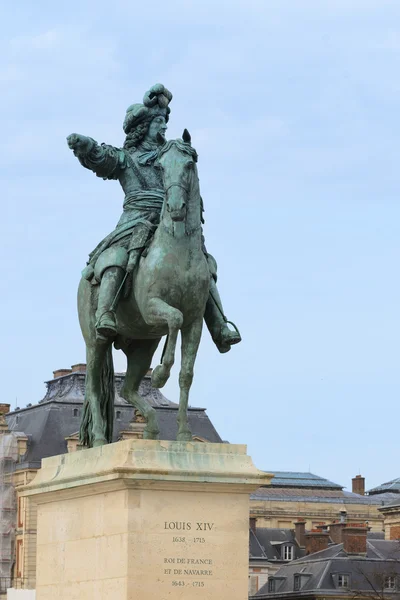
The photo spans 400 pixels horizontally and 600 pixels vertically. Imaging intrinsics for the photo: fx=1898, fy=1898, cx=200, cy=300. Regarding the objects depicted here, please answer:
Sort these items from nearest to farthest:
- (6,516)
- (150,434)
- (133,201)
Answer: (150,434)
(133,201)
(6,516)

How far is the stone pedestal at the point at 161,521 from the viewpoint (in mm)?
20812

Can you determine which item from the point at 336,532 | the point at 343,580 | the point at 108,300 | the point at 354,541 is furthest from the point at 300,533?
the point at 108,300

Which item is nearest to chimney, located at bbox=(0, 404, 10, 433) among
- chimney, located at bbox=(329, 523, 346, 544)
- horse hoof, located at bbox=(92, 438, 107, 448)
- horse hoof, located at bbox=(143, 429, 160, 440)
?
chimney, located at bbox=(329, 523, 346, 544)

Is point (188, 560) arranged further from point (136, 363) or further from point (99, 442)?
point (136, 363)

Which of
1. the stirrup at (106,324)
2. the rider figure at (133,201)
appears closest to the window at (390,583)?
the rider figure at (133,201)

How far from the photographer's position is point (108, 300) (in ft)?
71.5

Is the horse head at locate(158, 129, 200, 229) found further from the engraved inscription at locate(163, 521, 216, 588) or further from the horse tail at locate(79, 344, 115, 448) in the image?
the engraved inscription at locate(163, 521, 216, 588)

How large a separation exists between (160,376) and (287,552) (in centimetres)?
8154

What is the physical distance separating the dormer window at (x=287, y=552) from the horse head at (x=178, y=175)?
8139 centimetres

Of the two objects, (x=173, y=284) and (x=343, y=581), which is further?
(x=343, y=581)

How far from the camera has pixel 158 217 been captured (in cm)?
2253

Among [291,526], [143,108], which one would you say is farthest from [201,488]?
[291,526]

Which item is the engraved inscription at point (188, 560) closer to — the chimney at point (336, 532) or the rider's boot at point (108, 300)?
the rider's boot at point (108, 300)

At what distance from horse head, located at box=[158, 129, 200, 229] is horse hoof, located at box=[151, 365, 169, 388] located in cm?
168
